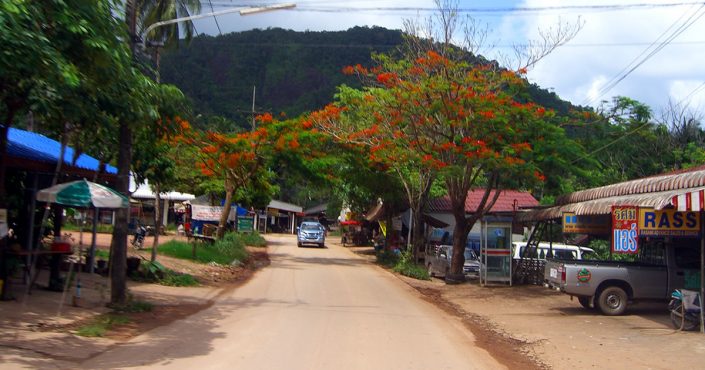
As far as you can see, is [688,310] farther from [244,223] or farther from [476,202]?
[244,223]

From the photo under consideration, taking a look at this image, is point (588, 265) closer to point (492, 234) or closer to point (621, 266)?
point (621, 266)

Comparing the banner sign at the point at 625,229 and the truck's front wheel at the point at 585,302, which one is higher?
the banner sign at the point at 625,229

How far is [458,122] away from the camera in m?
19.2

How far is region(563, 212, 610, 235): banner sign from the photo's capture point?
17.1 m

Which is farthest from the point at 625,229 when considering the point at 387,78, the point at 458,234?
the point at 387,78

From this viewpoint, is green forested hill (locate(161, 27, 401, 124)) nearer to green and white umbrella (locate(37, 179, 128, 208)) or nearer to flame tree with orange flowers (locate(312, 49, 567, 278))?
flame tree with orange flowers (locate(312, 49, 567, 278))

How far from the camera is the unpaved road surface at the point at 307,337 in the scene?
866cm

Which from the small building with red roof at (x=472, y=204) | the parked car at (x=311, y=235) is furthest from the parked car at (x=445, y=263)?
the parked car at (x=311, y=235)

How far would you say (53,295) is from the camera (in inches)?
508

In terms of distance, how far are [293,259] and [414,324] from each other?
2004 centimetres

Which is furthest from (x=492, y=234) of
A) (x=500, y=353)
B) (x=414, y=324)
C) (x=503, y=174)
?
(x=500, y=353)

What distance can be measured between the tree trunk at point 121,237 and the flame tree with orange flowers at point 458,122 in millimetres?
9717

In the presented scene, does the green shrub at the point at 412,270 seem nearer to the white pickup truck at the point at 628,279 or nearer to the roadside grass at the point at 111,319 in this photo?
the white pickup truck at the point at 628,279

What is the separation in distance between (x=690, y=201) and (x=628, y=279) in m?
3.98
